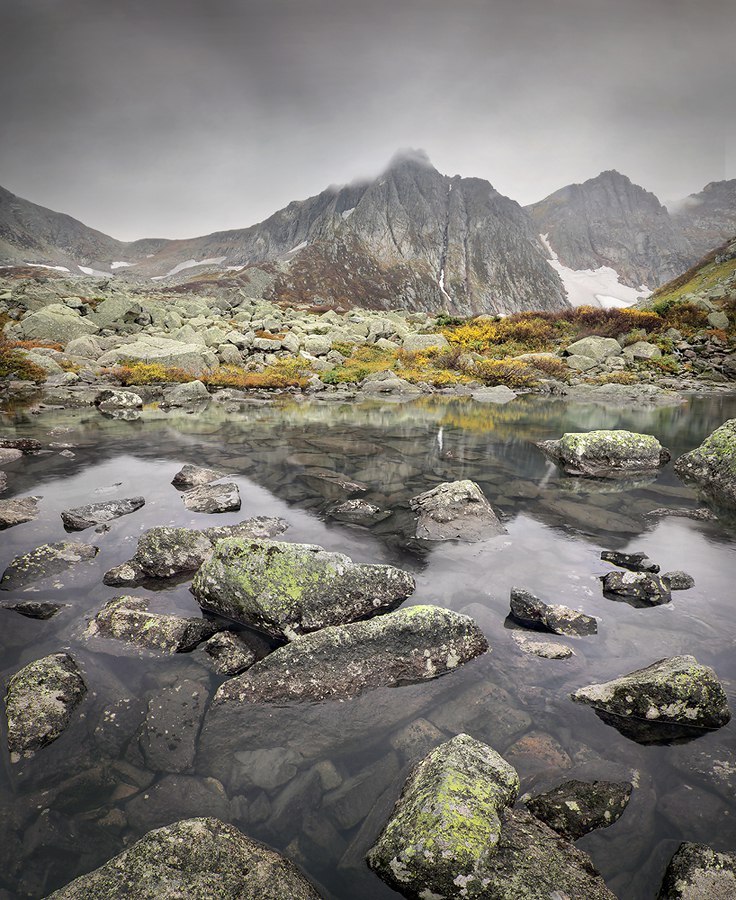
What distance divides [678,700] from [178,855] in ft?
13.9

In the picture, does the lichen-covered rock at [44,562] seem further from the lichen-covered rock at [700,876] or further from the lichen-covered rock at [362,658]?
the lichen-covered rock at [700,876]

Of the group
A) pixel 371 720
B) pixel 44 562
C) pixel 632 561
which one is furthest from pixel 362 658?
pixel 44 562

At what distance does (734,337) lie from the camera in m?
37.9

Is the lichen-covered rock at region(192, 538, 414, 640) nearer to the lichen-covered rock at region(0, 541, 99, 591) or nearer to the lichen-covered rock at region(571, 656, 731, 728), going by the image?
the lichen-covered rock at region(0, 541, 99, 591)

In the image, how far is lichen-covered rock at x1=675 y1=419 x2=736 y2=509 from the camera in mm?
10656

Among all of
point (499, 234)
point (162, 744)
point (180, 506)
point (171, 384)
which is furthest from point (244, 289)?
point (499, 234)

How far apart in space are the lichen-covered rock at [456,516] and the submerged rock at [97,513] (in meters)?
6.03

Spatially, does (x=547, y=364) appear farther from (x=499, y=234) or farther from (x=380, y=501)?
(x=499, y=234)

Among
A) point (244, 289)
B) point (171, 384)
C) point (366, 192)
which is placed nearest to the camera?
point (171, 384)

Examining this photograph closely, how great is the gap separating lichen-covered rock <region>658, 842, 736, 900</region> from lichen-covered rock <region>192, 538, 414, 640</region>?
3.47 metres

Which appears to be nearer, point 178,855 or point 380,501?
point 178,855

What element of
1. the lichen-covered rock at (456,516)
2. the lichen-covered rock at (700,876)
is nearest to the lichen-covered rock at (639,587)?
the lichen-covered rock at (456,516)

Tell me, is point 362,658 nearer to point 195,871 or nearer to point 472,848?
point 472,848

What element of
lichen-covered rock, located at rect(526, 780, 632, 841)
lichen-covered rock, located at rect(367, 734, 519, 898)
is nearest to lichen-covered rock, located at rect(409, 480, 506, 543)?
lichen-covered rock, located at rect(526, 780, 632, 841)
